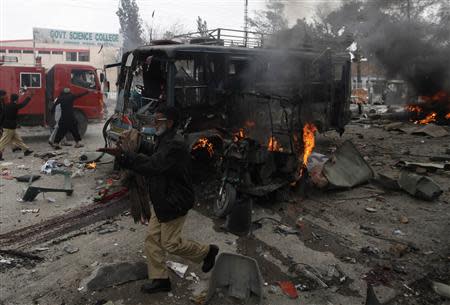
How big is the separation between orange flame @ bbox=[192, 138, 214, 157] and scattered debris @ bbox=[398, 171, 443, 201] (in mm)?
3219

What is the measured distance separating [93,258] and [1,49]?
4023 centimetres

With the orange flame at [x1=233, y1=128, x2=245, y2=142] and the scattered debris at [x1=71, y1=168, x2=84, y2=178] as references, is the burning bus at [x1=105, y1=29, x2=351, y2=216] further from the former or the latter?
the scattered debris at [x1=71, y1=168, x2=84, y2=178]

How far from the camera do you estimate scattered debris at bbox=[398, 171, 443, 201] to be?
624 centimetres

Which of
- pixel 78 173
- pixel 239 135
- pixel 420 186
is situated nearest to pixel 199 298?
pixel 239 135


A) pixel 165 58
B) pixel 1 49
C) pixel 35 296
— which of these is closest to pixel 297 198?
pixel 165 58

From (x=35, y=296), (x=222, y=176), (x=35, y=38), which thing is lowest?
(x=35, y=296)

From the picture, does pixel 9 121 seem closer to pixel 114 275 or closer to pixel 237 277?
pixel 114 275

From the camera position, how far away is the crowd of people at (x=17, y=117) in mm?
9336

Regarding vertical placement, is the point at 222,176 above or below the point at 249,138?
below

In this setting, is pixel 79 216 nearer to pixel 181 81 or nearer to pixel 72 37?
pixel 181 81

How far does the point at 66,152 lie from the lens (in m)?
10.4

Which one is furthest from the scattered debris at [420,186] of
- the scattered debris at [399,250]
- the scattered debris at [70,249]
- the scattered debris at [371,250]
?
the scattered debris at [70,249]

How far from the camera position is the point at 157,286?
370 cm

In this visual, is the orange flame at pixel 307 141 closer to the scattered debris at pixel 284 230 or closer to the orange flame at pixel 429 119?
the scattered debris at pixel 284 230
